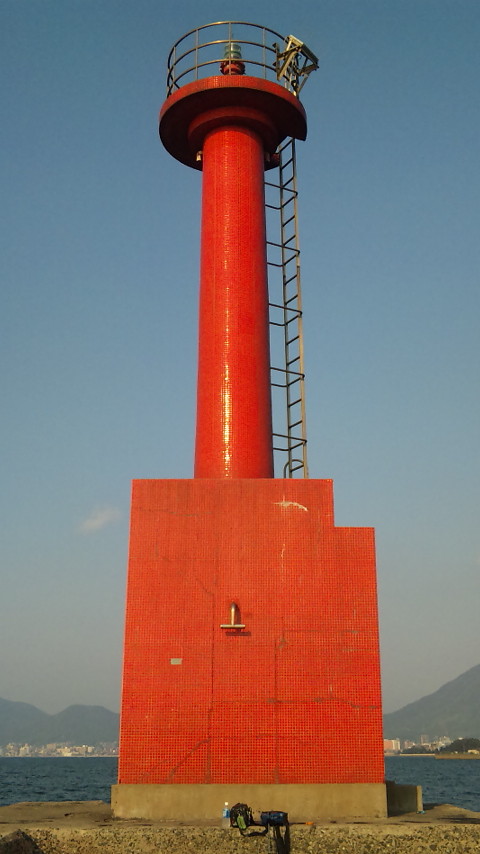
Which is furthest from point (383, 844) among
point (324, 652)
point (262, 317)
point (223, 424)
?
point (262, 317)

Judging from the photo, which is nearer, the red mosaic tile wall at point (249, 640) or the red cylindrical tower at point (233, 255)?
the red mosaic tile wall at point (249, 640)

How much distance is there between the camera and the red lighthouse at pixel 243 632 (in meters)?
16.8

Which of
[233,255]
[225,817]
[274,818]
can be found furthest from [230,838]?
[233,255]

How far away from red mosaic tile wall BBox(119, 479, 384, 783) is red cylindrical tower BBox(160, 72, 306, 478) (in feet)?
5.01

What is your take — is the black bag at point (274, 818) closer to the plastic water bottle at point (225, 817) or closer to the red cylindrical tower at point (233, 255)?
the plastic water bottle at point (225, 817)

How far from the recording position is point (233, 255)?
21125 mm

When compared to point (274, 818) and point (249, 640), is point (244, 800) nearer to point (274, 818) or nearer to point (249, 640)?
point (274, 818)

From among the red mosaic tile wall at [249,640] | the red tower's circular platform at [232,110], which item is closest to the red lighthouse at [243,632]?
the red mosaic tile wall at [249,640]

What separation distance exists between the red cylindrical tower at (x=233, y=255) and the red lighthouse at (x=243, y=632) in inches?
2.3

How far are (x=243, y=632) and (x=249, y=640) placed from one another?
216mm

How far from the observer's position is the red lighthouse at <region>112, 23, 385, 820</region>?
55.3 feet

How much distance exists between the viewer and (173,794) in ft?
54.6

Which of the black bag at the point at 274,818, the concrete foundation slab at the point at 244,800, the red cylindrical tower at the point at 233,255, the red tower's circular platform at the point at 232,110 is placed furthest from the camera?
the red tower's circular platform at the point at 232,110

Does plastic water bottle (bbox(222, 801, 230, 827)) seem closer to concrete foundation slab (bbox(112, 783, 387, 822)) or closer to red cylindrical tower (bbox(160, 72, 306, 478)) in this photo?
concrete foundation slab (bbox(112, 783, 387, 822))
